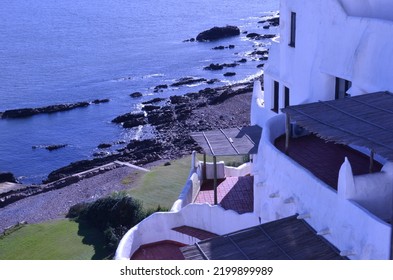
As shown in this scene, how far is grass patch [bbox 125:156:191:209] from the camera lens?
32031 millimetres

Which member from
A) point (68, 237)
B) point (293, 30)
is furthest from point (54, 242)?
point (293, 30)

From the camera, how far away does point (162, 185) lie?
3509 cm

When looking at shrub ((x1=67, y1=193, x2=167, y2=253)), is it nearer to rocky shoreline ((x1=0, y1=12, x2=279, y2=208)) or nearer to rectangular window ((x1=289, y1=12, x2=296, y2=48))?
rectangular window ((x1=289, y1=12, x2=296, y2=48))

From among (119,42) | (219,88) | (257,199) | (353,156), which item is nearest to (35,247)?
(257,199)

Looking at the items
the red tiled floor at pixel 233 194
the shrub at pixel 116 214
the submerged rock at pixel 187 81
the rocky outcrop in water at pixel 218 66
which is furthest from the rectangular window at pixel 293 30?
the rocky outcrop in water at pixel 218 66

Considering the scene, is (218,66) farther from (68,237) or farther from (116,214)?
(68,237)

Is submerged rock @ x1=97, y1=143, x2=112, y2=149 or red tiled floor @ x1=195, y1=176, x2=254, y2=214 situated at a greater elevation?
red tiled floor @ x1=195, y1=176, x2=254, y2=214

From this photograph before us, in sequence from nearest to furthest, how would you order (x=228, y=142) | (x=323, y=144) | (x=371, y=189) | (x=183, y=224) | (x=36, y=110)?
(x=371, y=189)
(x=323, y=144)
(x=228, y=142)
(x=183, y=224)
(x=36, y=110)

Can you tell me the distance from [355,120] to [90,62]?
6921cm

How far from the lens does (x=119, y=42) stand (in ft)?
Answer: 303

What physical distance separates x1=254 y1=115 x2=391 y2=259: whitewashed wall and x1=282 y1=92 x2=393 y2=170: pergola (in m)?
1.05

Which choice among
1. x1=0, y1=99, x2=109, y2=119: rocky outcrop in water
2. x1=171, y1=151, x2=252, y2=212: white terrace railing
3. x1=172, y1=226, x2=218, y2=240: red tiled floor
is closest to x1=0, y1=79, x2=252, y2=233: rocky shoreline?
x1=0, y1=99, x2=109, y2=119: rocky outcrop in water

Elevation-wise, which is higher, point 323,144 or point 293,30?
point 293,30

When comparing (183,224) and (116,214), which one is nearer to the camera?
(183,224)
